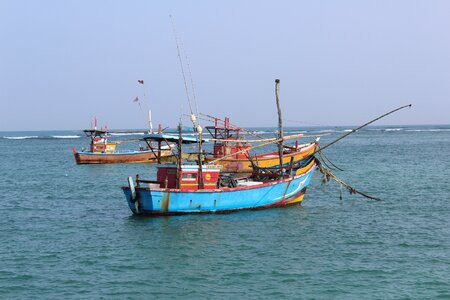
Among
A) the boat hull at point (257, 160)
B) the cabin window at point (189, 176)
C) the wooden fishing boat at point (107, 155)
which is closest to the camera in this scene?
the cabin window at point (189, 176)

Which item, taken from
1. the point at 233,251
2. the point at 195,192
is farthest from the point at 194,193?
the point at 233,251

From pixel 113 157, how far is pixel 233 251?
4782 cm

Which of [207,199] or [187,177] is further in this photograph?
[207,199]

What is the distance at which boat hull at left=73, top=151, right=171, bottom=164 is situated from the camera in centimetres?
6869

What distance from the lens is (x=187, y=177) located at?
96.6 feet

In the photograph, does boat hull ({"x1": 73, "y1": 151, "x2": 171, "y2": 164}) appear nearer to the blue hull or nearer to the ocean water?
the ocean water

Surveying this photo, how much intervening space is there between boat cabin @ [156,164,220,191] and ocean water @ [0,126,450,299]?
1.58 meters

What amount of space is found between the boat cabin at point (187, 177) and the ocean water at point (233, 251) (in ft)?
5.17

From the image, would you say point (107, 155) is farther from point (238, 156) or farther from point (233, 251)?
point (233, 251)

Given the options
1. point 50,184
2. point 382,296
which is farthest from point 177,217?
point 50,184

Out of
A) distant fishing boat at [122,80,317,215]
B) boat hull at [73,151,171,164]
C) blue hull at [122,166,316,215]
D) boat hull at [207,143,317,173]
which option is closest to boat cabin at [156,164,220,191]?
distant fishing boat at [122,80,317,215]

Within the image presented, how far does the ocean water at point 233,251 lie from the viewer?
1856cm

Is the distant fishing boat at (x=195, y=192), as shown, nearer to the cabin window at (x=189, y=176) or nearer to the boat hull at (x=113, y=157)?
the cabin window at (x=189, y=176)

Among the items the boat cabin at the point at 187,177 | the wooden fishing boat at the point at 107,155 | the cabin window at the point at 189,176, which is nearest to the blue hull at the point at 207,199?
the boat cabin at the point at 187,177
